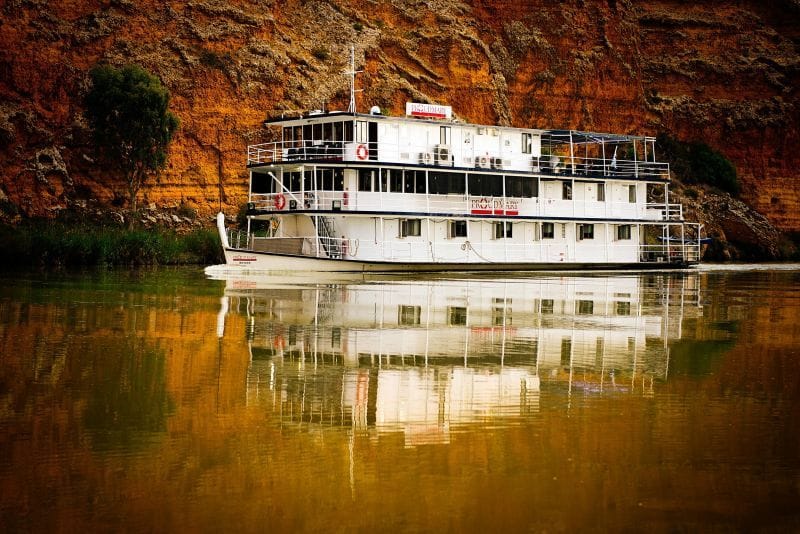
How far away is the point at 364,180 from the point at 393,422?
104 feet

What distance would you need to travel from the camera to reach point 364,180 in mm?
42688

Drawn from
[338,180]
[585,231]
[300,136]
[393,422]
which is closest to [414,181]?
[338,180]

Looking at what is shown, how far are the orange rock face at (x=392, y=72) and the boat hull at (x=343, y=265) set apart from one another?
16860mm

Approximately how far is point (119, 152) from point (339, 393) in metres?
41.1

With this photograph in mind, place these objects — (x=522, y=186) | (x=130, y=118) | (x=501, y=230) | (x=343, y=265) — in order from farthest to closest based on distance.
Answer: (x=130, y=118), (x=522, y=186), (x=501, y=230), (x=343, y=265)

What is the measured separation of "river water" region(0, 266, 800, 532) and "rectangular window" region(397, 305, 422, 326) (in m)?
0.11

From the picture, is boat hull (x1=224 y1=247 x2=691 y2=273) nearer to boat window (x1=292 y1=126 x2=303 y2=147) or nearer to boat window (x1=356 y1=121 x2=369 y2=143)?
boat window (x1=292 y1=126 x2=303 y2=147)

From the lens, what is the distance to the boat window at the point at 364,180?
140ft

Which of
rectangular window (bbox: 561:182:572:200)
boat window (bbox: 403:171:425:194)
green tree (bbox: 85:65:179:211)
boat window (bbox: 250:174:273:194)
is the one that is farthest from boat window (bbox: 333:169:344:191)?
green tree (bbox: 85:65:179:211)

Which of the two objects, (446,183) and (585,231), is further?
(585,231)

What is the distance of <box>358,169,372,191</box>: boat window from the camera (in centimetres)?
4266

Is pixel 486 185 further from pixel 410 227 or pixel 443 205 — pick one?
pixel 410 227

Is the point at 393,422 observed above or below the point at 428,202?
below

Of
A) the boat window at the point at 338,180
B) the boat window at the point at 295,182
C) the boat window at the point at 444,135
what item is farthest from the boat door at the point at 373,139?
the boat window at the point at 444,135
